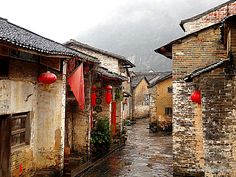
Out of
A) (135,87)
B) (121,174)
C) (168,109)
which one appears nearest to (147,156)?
(121,174)

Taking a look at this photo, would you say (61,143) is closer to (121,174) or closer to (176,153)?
(121,174)

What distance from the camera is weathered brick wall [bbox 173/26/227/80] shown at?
10422 mm

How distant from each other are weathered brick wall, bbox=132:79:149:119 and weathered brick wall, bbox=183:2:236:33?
24286 millimetres

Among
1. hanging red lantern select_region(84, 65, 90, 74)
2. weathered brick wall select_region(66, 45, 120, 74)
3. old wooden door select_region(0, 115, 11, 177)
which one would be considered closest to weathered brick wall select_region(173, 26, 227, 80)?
hanging red lantern select_region(84, 65, 90, 74)

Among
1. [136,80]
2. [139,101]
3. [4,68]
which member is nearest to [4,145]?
[4,68]

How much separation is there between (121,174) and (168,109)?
583 inches

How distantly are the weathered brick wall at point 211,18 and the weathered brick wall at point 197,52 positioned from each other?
2452 millimetres

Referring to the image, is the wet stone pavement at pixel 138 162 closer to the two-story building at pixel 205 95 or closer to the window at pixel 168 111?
the two-story building at pixel 205 95

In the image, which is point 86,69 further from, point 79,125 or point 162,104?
point 162,104

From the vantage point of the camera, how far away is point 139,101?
127 feet

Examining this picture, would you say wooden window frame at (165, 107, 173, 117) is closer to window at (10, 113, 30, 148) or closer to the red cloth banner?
the red cloth banner

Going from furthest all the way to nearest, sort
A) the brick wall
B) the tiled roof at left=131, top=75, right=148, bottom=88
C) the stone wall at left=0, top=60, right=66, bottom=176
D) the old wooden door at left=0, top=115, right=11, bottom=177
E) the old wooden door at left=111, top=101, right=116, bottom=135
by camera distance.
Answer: the tiled roof at left=131, top=75, right=148, bottom=88, the old wooden door at left=111, top=101, right=116, bottom=135, the stone wall at left=0, top=60, right=66, bottom=176, the old wooden door at left=0, top=115, right=11, bottom=177, the brick wall

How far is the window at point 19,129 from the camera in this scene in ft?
29.7

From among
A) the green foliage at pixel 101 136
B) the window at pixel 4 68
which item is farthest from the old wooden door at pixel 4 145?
the green foliage at pixel 101 136
